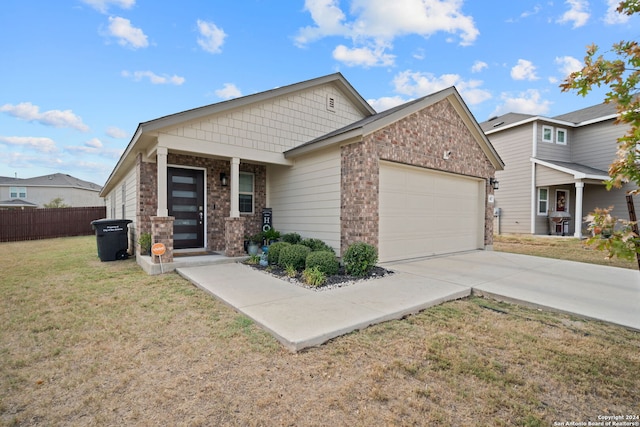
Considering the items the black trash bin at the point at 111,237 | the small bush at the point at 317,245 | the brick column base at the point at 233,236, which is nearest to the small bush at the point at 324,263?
the small bush at the point at 317,245

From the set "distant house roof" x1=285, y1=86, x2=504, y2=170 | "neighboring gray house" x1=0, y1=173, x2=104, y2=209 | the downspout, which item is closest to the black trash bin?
"distant house roof" x1=285, y1=86, x2=504, y2=170

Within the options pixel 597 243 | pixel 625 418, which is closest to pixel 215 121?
pixel 597 243

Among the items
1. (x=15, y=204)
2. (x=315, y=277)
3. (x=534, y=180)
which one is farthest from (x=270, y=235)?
(x=15, y=204)

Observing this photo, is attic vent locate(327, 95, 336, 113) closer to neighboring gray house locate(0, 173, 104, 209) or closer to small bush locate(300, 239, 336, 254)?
small bush locate(300, 239, 336, 254)

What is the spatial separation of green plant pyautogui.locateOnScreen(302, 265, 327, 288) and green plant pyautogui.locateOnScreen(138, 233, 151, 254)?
4568 millimetres

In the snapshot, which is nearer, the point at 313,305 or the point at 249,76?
the point at 313,305

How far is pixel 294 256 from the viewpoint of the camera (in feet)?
21.1

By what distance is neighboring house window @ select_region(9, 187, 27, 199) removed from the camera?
28.6m

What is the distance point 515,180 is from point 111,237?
59.2 ft

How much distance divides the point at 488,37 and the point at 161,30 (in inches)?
428

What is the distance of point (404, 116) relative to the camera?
7352mm

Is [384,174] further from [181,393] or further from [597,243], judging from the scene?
[181,393]

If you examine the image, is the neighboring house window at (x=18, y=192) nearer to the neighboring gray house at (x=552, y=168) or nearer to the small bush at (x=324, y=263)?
the small bush at (x=324, y=263)

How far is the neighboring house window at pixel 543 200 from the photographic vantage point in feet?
49.6
